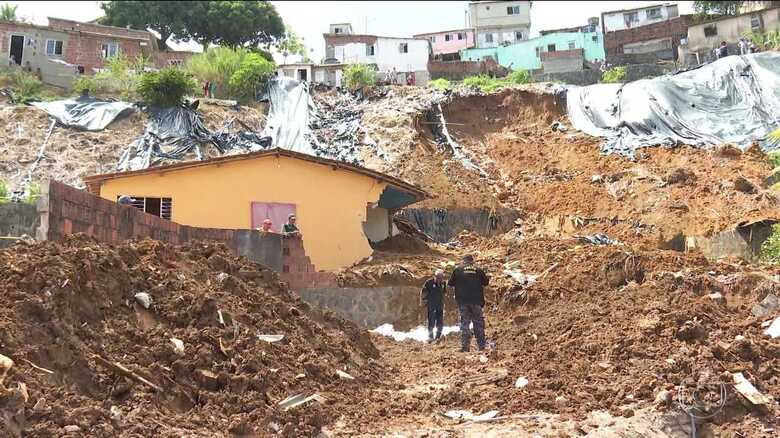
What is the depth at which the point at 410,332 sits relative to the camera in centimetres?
1287

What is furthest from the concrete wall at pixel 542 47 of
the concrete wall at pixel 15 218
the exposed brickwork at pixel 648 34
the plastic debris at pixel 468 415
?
the plastic debris at pixel 468 415

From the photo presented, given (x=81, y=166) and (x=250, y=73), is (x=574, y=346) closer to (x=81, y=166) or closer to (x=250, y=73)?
(x=81, y=166)

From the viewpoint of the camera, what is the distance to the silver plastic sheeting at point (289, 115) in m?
26.2

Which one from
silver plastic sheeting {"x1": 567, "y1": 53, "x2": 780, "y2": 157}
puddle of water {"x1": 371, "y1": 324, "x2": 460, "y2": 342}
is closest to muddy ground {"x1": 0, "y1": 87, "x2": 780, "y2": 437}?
puddle of water {"x1": 371, "y1": 324, "x2": 460, "y2": 342}

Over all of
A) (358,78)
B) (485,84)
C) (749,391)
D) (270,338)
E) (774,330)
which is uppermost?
(358,78)

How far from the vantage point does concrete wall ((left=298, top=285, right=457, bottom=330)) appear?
13078mm

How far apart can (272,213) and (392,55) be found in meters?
29.0

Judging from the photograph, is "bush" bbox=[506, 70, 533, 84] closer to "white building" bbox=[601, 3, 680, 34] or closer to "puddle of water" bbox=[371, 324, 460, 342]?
"white building" bbox=[601, 3, 680, 34]

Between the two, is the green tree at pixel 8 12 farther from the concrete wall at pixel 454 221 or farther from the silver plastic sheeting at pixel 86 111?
the concrete wall at pixel 454 221

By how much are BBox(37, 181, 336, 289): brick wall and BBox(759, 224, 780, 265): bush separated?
29.1ft

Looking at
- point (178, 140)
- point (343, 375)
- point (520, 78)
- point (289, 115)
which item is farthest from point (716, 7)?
point (343, 375)

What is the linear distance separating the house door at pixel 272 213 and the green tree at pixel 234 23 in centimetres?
3349

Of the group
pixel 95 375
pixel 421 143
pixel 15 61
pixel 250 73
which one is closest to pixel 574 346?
pixel 95 375

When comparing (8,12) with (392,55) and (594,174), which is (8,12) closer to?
(392,55)
